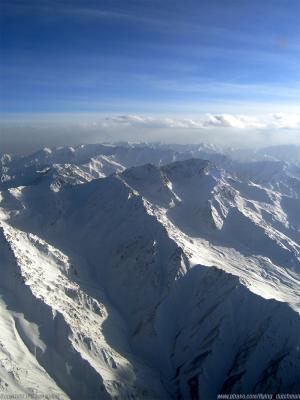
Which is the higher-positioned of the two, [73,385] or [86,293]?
[86,293]

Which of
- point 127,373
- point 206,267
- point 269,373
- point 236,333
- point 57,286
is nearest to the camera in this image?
point 269,373

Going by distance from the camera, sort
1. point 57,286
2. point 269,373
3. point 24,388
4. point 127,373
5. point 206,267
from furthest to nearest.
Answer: point 206,267
point 57,286
point 127,373
point 269,373
point 24,388

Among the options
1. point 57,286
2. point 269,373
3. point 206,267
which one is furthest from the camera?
point 206,267

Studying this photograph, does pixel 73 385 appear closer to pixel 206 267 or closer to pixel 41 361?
pixel 41 361

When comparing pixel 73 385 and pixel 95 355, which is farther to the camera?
pixel 95 355

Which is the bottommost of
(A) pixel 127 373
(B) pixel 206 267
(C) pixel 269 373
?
(A) pixel 127 373

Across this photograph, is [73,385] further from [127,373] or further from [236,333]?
[236,333]

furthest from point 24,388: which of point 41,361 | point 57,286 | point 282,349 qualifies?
point 282,349

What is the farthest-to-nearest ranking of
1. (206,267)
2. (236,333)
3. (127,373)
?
(206,267)
(236,333)
(127,373)

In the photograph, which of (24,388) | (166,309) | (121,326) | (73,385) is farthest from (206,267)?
(24,388)
